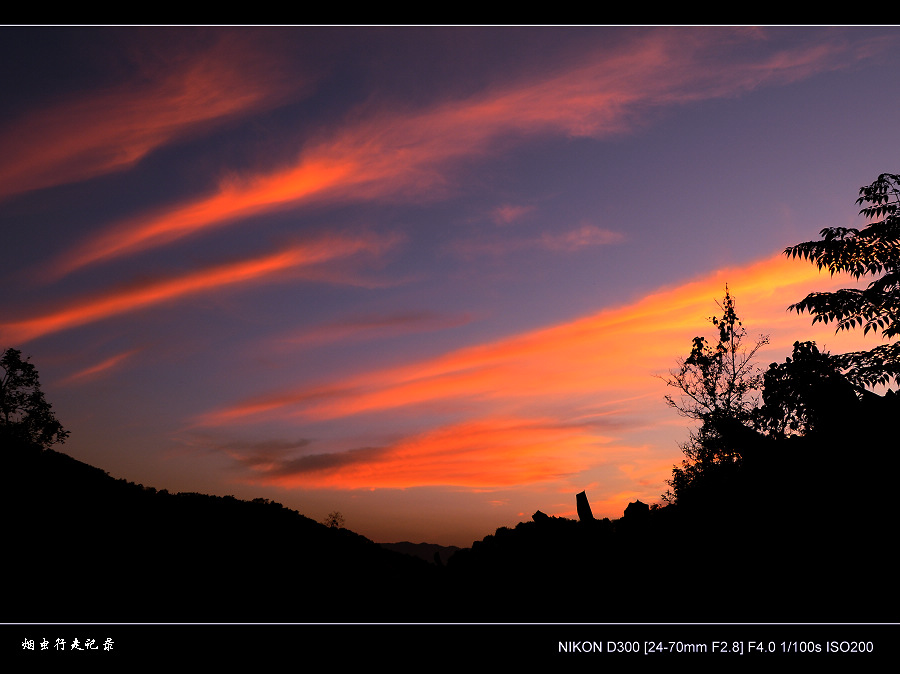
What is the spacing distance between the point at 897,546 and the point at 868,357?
10317 millimetres

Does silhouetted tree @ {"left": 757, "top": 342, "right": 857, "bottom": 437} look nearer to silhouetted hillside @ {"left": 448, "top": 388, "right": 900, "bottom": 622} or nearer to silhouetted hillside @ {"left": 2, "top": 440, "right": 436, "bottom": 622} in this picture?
silhouetted hillside @ {"left": 448, "top": 388, "right": 900, "bottom": 622}

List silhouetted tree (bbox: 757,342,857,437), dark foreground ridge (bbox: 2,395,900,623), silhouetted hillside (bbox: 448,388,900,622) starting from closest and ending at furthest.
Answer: silhouetted hillside (bbox: 448,388,900,622), dark foreground ridge (bbox: 2,395,900,623), silhouetted tree (bbox: 757,342,857,437)

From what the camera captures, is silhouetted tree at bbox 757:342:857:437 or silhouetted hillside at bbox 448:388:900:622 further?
silhouetted tree at bbox 757:342:857:437

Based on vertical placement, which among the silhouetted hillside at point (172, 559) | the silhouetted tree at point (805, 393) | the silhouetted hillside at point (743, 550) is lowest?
the silhouetted hillside at point (172, 559)

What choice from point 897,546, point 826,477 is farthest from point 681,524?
point 897,546

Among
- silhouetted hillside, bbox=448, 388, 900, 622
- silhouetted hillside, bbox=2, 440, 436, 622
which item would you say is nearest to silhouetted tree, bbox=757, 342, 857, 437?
silhouetted hillside, bbox=448, 388, 900, 622

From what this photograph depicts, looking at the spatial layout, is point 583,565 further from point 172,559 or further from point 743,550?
point 172,559

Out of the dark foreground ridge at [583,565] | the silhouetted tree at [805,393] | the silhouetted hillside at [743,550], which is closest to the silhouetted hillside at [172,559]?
the dark foreground ridge at [583,565]

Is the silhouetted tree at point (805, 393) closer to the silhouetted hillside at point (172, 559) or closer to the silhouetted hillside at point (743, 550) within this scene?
the silhouetted hillside at point (743, 550)

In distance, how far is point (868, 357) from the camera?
67.5 feet

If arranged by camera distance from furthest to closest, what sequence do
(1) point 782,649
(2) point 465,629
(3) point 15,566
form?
(3) point 15,566 < (2) point 465,629 < (1) point 782,649

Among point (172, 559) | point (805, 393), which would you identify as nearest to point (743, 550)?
point (805, 393)

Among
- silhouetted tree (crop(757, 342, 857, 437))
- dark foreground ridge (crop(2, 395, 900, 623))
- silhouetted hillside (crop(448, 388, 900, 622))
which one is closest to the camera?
silhouetted hillside (crop(448, 388, 900, 622))
